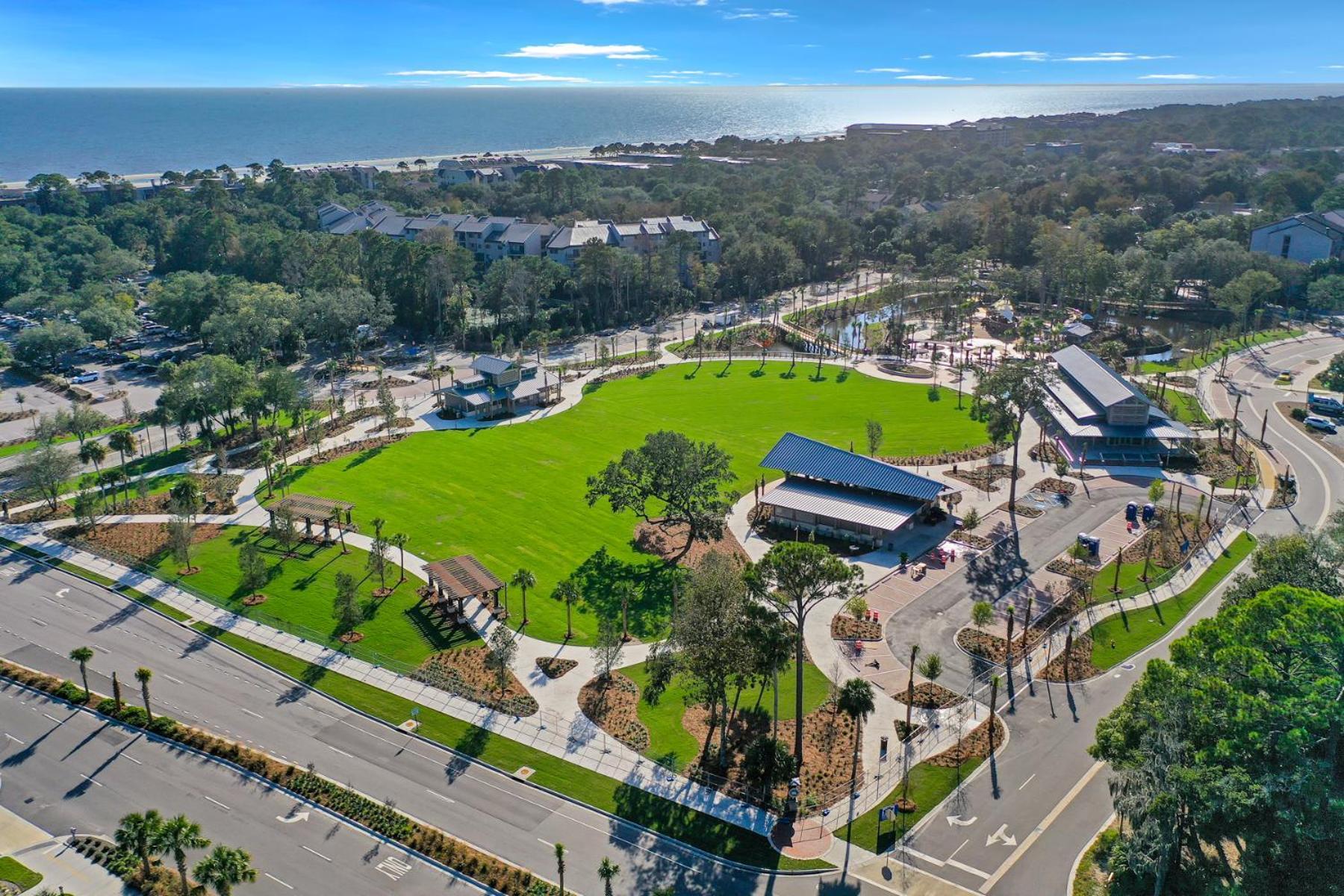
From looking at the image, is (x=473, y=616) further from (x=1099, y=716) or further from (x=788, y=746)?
(x=1099, y=716)

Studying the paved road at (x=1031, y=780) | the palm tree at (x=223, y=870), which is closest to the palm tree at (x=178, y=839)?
the palm tree at (x=223, y=870)

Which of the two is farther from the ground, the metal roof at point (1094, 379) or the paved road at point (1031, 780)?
the metal roof at point (1094, 379)

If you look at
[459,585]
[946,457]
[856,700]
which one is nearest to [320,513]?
[459,585]

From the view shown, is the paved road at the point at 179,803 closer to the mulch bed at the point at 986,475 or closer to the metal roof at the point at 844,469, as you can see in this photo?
the metal roof at the point at 844,469

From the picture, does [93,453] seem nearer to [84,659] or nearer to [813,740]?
[84,659]

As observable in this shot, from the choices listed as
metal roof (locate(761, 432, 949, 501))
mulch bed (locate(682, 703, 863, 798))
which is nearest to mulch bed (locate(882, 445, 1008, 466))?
metal roof (locate(761, 432, 949, 501))

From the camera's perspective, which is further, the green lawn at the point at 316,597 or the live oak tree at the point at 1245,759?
the green lawn at the point at 316,597

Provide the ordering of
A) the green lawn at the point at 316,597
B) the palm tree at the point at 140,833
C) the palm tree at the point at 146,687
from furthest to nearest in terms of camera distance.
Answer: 1. the green lawn at the point at 316,597
2. the palm tree at the point at 146,687
3. the palm tree at the point at 140,833
